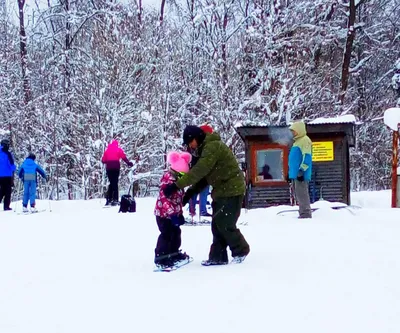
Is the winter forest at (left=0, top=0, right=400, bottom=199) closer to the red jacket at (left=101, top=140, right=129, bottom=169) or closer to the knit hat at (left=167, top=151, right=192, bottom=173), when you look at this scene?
the red jacket at (left=101, top=140, right=129, bottom=169)

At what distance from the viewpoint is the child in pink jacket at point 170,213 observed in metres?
5.41

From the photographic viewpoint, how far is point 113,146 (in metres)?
13.4

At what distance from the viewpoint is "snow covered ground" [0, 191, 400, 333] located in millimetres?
3658

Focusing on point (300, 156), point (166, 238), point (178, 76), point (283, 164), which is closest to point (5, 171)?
point (283, 164)

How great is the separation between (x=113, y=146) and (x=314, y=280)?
9235mm

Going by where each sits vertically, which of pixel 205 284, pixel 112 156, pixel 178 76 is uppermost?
pixel 178 76

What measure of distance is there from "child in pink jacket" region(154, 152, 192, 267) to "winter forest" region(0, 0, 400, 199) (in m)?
14.2

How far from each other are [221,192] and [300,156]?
3959mm

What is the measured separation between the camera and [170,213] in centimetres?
540

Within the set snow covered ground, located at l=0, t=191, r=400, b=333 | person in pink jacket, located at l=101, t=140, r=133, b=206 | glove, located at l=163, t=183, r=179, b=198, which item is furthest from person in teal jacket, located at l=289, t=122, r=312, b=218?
person in pink jacket, located at l=101, t=140, r=133, b=206

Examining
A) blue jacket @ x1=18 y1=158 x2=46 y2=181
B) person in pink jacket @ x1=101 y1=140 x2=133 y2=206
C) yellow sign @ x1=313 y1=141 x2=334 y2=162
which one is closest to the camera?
blue jacket @ x1=18 y1=158 x2=46 y2=181

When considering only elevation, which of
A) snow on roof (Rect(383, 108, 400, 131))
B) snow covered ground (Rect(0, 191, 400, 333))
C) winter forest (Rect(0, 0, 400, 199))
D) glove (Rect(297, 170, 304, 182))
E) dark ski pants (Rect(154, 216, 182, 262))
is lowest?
snow covered ground (Rect(0, 191, 400, 333))

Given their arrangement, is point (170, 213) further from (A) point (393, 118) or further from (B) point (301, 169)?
(A) point (393, 118)

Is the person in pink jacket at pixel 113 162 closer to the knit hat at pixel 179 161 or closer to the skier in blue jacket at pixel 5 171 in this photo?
the skier in blue jacket at pixel 5 171
